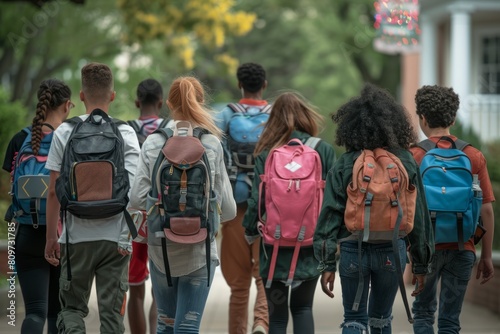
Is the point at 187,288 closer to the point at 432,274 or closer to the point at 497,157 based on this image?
the point at 432,274

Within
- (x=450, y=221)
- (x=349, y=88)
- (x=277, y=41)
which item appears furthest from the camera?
(x=277, y=41)

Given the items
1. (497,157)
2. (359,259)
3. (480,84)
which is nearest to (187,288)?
(359,259)

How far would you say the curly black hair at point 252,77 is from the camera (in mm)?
8188

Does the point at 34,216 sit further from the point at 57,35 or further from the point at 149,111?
the point at 57,35

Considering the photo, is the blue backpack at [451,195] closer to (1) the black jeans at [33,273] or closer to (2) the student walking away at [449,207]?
(2) the student walking away at [449,207]

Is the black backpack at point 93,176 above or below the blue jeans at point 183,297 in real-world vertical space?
above

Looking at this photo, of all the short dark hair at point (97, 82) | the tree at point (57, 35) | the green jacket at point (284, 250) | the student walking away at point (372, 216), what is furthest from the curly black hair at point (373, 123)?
the tree at point (57, 35)

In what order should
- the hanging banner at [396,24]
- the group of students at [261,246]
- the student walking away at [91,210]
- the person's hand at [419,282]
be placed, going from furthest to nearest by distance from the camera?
the hanging banner at [396,24]
the person's hand at [419,282]
the student walking away at [91,210]
the group of students at [261,246]

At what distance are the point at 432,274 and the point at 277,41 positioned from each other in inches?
1900

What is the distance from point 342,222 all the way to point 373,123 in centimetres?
62

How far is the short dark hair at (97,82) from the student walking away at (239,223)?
1648 millimetres

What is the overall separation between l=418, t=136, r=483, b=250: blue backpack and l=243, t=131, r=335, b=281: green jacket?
72cm

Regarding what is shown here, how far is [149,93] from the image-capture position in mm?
8070

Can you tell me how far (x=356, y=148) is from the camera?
6.13 meters
